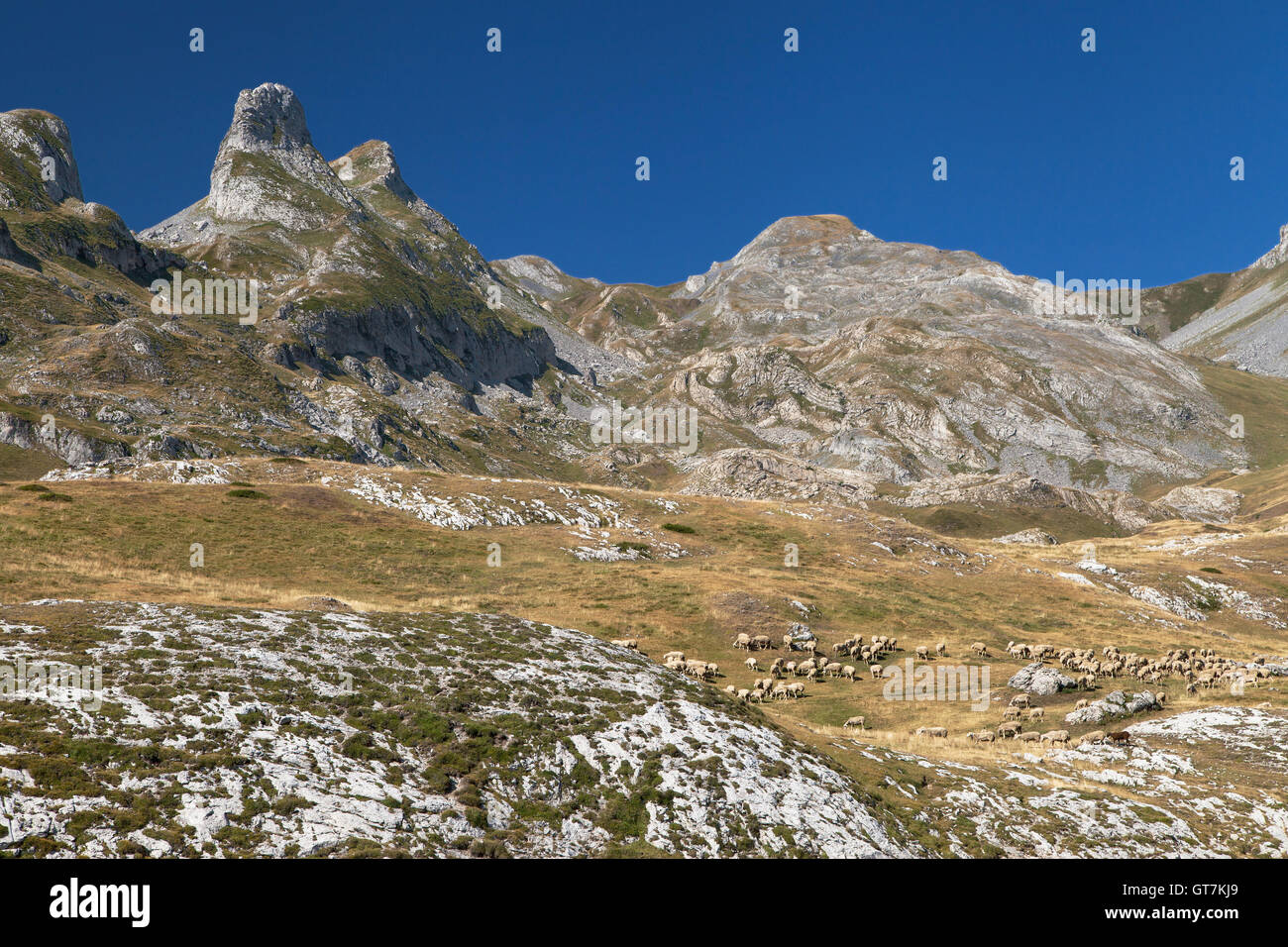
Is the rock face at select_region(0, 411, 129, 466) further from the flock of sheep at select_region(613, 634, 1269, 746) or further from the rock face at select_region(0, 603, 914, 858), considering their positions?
the rock face at select_region(0, 603, 914, 858)

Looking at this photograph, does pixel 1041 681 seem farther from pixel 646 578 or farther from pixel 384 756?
pixel 384 756

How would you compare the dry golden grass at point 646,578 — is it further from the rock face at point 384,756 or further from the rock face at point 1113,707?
the rock face at point 384,756

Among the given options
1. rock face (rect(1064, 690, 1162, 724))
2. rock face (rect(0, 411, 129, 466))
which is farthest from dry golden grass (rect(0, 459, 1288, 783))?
rock face (rect(0, 411, 129, 466))

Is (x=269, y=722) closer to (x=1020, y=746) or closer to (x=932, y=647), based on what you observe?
(x=1020, y=746)

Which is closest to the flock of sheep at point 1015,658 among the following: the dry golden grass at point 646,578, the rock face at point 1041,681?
the rock face at point 1041,681

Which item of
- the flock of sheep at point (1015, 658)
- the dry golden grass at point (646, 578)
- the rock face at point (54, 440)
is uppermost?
the rock face at point (54, 440)

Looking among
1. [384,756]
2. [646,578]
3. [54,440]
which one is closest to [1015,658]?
[646,578]
